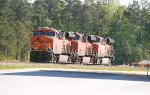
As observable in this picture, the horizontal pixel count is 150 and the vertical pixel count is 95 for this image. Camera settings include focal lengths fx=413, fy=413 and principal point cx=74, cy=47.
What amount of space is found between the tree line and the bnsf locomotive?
101ft

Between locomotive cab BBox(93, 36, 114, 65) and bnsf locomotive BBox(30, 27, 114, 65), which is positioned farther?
locomotive cab BBox(93, 36, 114, 65)

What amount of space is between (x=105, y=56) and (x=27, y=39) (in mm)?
30559

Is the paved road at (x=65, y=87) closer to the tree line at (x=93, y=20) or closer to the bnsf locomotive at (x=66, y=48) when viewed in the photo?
the bnsf locomotive at (x=66, y=48)

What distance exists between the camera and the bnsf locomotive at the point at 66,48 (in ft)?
137

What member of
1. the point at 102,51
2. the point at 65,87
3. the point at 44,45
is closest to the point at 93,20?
the point at 102,51

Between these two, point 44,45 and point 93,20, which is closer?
point 44,45

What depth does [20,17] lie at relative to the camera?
335ft

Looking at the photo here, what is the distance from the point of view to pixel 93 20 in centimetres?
10631

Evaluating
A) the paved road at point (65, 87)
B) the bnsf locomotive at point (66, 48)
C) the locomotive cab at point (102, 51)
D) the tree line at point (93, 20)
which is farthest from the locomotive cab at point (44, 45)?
the tree line at point (93, 20)

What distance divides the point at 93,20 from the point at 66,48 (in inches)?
2446

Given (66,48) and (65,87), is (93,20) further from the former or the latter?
(65,87)

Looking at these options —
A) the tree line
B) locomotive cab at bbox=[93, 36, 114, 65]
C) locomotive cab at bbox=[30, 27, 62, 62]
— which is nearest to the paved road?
locomotive cab at bbox=[30, 27, 62, 62]

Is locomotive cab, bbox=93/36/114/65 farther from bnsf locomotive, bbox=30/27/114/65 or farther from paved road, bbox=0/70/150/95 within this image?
paved road, bbox=0/70/150/95

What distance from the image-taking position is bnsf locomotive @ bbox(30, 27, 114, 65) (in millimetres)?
41812
